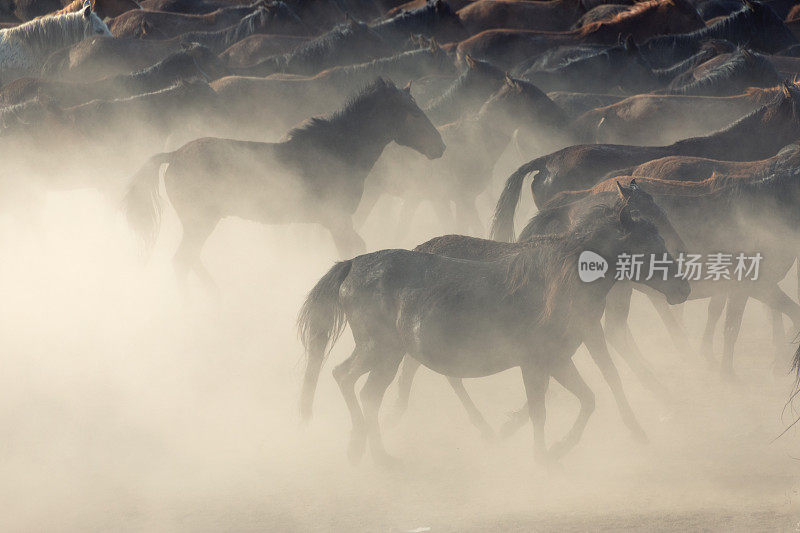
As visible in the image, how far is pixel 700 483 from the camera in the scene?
19.1 ft

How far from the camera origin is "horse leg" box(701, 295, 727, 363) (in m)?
7.98

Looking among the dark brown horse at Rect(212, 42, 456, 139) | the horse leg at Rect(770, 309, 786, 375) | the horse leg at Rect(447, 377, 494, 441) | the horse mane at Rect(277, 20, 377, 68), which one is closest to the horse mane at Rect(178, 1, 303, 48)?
the horse mane at Rect(277, 20, 377, 68)

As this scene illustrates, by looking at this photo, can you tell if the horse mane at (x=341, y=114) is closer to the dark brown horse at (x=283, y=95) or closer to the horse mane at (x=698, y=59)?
the dark brown horse at (x=283, y=95)

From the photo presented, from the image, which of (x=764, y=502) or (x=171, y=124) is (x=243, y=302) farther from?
(x=764, y=502)

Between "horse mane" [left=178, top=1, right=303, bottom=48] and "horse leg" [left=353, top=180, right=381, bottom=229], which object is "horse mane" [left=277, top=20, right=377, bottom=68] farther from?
"horse leg" [left=353, top=180, right=381, bottom=229]

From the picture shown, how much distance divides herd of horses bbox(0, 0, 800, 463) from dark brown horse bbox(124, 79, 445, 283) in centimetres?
2

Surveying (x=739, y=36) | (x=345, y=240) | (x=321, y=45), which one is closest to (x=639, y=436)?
(x=345, y=240)

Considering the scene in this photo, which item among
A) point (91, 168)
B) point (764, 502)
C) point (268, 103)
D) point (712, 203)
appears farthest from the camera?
point (268, 103)

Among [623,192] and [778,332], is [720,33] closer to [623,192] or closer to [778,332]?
[778,332]

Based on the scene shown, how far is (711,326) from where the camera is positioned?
8.04 meters

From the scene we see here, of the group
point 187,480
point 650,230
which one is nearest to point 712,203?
point 650,230

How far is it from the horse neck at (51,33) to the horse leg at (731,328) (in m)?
14.7

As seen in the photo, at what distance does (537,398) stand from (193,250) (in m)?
4.83

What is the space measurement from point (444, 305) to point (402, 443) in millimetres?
1381
